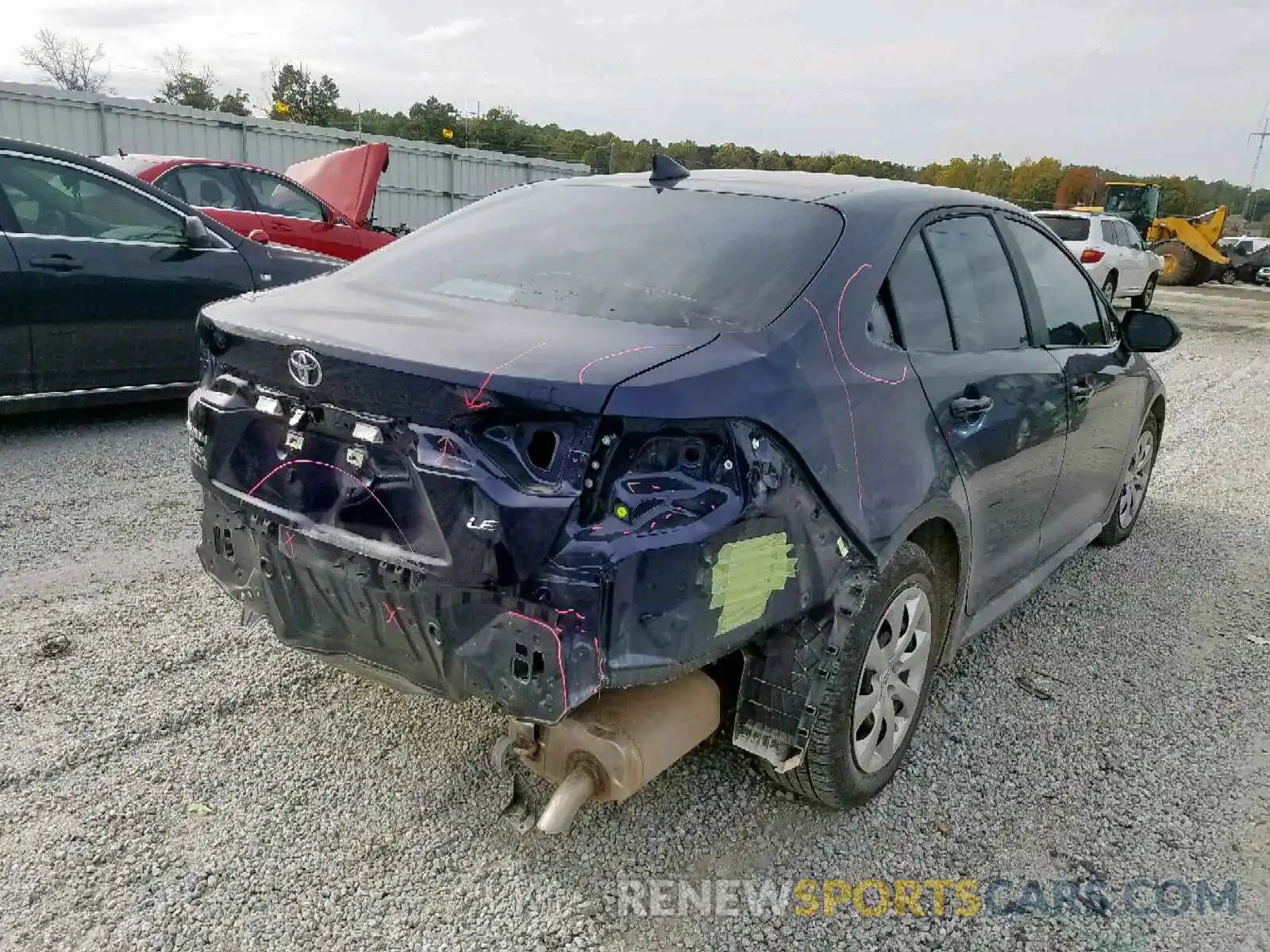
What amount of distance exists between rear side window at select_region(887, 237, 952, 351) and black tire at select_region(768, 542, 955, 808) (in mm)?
624

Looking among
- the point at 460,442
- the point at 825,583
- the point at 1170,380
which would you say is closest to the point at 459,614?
the point at 460,442

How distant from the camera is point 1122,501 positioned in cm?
500

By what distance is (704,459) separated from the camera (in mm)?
2137

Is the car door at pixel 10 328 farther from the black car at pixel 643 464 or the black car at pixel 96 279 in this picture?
the black car at pixel 643 464

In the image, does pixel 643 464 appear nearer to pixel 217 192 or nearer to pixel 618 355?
pixel 618 355

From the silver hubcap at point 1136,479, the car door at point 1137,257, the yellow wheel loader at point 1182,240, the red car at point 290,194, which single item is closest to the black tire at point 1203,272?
the yellow wheel loader at point 1182,240

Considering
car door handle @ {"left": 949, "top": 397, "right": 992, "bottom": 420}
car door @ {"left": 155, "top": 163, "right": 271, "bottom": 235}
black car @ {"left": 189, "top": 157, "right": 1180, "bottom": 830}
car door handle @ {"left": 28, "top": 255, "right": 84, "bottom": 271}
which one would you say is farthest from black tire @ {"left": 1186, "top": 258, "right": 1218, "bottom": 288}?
car door handle @ {"left": 28, "top": 255, "right": 84, "bottom": 271}

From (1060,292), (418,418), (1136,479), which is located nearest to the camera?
(418,418)

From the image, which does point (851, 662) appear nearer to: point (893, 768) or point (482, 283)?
point (893, 768)

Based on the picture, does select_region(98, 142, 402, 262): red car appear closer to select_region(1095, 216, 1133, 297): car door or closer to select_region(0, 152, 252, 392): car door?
select_region(0, 152, 252, 392): car door

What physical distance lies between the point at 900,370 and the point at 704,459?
2.77 feet

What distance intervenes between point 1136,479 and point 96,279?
19.0ft

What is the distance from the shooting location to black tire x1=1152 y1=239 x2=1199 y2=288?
86.2ft

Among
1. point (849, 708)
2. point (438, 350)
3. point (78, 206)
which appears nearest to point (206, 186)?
point (78, 206)
